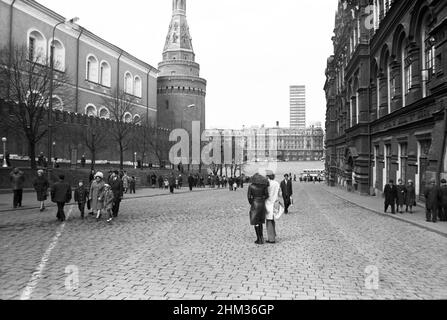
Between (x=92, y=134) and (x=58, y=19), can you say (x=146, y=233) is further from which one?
(x=58, y=19)

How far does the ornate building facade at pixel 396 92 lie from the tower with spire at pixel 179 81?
50.2 m

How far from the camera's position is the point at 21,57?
31.5 metres

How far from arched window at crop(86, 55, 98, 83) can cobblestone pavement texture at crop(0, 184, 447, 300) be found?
163 feet

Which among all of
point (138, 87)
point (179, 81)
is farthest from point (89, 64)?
point (179, 81)

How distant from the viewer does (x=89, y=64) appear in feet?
196

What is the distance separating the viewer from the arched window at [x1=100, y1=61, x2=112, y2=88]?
63162mm

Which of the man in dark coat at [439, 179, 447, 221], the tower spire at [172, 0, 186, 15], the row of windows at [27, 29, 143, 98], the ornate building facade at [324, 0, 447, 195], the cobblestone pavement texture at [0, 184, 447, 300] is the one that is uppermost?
the tower spire at [172, 0, 186, 15]

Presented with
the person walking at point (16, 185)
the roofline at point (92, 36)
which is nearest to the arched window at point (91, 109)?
the roofline at point (92, 36)

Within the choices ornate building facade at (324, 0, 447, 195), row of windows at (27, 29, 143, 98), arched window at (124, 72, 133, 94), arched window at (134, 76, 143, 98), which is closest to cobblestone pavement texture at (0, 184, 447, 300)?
ornate building facade at (324, 0, 447, 195)

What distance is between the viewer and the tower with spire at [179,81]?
86688 millimetres

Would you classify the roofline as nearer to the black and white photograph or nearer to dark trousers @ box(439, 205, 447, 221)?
the black and white photograph

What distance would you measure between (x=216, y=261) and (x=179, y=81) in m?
81.8

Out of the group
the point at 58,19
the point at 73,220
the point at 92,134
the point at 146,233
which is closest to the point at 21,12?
the point at 58,19

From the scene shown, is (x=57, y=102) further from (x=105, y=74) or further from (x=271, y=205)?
(x=271, y=205)
